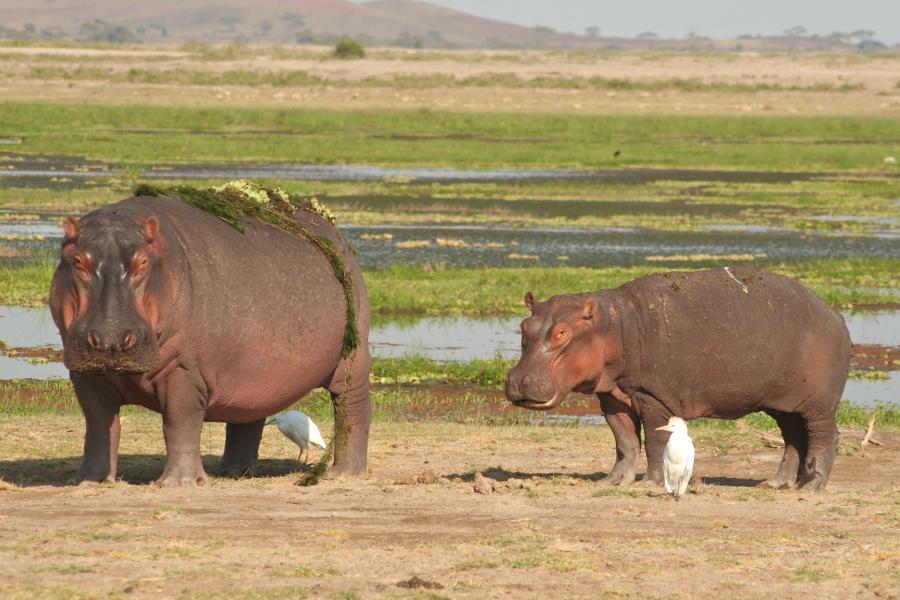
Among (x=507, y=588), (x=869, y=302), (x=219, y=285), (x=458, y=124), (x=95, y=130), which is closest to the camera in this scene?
(x=507, y=588)

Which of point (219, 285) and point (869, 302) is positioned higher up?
point (219, 285)

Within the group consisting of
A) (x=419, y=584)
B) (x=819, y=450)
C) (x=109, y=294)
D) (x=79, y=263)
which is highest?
(x=79, y=263)

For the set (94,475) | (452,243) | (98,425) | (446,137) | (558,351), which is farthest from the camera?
(446,137)

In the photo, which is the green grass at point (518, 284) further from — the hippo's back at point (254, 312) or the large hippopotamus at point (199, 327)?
the hippo's back at point (254, 312)

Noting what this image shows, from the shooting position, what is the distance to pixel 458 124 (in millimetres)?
55125

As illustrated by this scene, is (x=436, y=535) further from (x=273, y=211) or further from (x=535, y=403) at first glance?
(x=273, y=211)

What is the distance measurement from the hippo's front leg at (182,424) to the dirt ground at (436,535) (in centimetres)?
19

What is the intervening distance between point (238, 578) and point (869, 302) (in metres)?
15.3

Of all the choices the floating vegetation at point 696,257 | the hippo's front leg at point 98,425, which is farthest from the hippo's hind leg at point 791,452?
the floating vegetation at point 696,257

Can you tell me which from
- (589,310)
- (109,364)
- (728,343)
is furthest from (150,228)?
(728,343)

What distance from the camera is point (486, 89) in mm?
72500

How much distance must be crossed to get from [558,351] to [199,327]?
228 cm

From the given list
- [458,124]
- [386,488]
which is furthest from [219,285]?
[458,124]

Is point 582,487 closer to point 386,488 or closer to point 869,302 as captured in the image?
point 386,488
